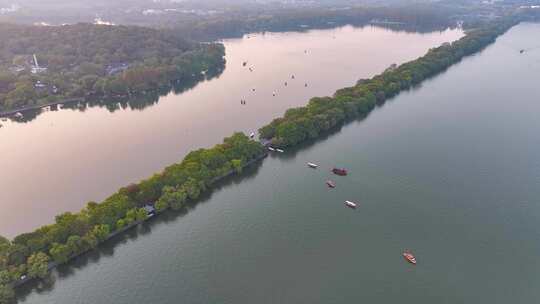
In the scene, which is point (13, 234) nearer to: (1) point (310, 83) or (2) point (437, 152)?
(2) point (437, 152)

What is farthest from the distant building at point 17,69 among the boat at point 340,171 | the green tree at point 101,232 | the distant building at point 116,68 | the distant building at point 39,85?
the boat at point 340,171

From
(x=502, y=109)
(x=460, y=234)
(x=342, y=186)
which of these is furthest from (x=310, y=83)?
(x=460, y=234)

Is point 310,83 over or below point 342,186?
over

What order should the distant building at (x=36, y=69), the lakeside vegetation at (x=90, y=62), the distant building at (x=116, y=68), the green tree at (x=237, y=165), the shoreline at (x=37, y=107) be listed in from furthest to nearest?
the distant building at (x=116, y=68) → the distant building at (x=36, y=69) → the lakeside vegetation at (x=90, y=62) → the shoreline at (x=37, y=107) → the green tree at (x=237, y=165)

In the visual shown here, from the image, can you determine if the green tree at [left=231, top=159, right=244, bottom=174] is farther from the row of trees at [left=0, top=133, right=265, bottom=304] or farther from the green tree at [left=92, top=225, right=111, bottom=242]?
the green tree at [left=92, top=225, right=111, bottom=242]

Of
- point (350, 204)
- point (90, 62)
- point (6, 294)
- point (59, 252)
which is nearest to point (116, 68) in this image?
point (90, 62)

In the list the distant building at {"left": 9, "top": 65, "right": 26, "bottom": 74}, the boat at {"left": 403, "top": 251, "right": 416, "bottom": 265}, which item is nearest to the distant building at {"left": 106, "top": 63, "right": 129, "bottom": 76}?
the distant building at {"left": 9, "top": 65, "right": 26, "bottom": 74}

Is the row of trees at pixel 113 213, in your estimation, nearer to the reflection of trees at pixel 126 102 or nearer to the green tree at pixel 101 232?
the green tree at pixel 101 232
